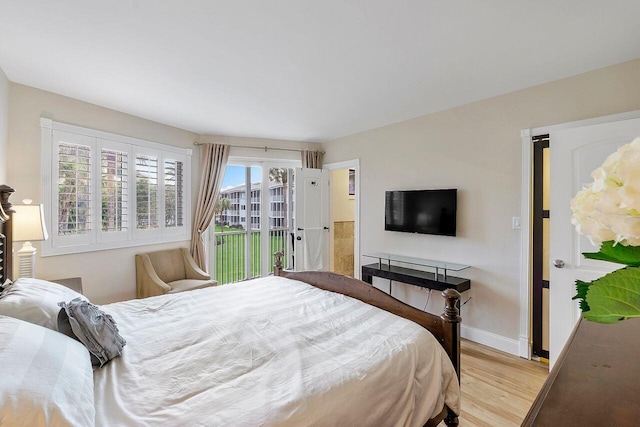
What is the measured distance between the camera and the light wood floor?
2094 mm

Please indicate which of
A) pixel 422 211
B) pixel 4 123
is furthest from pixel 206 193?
pixel 422 211

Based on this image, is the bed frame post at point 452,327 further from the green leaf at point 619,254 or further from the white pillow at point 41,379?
the white pillow at point 41,379

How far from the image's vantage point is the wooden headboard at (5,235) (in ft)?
6.24

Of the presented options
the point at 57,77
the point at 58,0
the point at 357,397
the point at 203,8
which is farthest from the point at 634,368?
the point at 57,77

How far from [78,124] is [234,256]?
98.9 inches

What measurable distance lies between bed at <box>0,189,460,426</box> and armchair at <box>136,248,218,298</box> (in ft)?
4.13

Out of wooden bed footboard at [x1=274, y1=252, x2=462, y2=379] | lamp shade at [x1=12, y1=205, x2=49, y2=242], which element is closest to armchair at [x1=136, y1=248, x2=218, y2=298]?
lamp shade at [x1=12, y1=205, x2=49, y2=242]

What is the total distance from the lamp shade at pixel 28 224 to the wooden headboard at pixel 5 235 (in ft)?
0.96

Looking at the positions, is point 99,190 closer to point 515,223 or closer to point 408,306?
point 408,306

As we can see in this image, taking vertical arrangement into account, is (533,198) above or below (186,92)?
below

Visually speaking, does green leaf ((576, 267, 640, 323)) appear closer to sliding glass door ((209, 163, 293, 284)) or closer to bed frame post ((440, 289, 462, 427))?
bed frame post ((440, 289, 462, 427))

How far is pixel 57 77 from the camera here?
104 inches

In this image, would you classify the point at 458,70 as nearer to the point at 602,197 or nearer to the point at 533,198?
the point at 533,198

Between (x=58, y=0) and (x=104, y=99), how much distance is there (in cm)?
168
